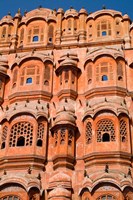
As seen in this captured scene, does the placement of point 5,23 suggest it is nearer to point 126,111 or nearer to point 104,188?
point 126,111

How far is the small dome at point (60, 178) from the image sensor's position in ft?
68.0

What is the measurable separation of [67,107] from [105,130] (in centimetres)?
281

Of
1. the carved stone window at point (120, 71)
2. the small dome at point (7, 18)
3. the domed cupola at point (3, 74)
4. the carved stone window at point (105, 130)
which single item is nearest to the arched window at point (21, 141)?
the domed cupola at point (3, 74)

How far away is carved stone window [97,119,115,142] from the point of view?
2160 cm

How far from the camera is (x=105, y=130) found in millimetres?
21750

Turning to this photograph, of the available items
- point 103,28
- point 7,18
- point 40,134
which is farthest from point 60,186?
point 7,18

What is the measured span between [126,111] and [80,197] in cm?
549

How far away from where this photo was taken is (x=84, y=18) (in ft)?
91.0

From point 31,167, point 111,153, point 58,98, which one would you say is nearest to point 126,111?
point 111,153

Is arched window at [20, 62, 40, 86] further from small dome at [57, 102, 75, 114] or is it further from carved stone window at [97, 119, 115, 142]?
carved stone window at [97, 119, 115, 142]

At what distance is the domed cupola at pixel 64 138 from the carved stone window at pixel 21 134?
4.37 ft

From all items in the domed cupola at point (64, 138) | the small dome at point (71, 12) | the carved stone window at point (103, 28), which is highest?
the small dome at point (71, 12)

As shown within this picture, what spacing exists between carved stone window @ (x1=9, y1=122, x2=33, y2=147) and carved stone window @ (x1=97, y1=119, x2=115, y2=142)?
12.5ft

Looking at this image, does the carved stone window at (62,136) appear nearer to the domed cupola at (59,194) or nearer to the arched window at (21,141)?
the arched window at (21,141)
